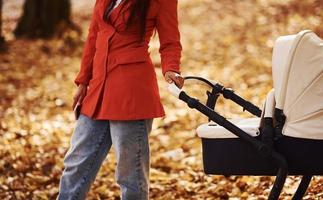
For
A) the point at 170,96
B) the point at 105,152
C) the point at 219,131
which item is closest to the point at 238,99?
the point at 219,131

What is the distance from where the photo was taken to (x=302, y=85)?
3.73 metres

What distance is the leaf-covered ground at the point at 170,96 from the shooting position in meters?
6.10

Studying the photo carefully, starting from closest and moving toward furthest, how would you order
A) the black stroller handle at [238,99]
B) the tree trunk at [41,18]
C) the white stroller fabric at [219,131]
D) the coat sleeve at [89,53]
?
the white stroller fabric at [219,131] < the coat sleeve at [89,53] < the black stroller handle at [238,99] < the tree trunk at [41,18]

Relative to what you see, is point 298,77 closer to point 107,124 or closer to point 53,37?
point 107,124

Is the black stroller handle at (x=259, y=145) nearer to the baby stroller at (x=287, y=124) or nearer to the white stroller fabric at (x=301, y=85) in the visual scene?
the baby stroller at (x=287, y=124)

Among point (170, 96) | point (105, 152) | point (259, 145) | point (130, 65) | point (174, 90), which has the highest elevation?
point (130, 65)

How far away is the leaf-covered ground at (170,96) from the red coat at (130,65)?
5.80 ft

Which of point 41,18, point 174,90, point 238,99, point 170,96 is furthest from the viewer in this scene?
point 41,18

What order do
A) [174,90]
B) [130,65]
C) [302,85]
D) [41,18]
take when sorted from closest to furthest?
[302,85] → [174,90] → [130,65] → [41,18]

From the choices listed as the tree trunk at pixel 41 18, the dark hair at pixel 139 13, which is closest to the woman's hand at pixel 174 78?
the dark hair at pixel 139 13

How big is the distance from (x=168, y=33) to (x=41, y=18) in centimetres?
1033

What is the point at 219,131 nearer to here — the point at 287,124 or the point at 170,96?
the point at 287,124

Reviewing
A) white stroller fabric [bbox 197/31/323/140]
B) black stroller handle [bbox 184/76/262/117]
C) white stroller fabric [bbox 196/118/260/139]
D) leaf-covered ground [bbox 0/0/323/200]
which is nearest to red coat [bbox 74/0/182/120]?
white stroller fabric [bbox 196/118/260/139]

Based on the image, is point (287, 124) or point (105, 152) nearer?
point (287, 124)
